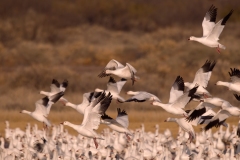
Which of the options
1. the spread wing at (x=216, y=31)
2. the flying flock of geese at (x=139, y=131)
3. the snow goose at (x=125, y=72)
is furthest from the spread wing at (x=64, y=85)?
the spread wing at (x=216, y=31)

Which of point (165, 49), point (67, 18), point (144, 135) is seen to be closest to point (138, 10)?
point (67, 18)

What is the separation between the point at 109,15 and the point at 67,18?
2722 mm

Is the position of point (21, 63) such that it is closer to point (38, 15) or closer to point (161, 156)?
point (38, 15)

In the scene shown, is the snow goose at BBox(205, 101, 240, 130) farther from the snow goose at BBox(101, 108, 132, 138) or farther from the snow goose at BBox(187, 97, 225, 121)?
the snow goose at BBox(101, 108, 132, 138)

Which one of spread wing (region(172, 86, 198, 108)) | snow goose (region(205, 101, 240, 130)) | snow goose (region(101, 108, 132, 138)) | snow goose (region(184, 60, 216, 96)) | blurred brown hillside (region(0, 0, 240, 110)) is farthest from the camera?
blurred brown hillside (region(0, 0, 240, 110))

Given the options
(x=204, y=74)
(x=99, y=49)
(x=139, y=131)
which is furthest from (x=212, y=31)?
(x=99, y=49)

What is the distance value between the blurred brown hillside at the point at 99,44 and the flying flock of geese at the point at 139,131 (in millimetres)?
6740

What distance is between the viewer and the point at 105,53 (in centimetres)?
3188

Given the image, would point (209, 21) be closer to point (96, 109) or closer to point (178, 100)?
point (178, 100)

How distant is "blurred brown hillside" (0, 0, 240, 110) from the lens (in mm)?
26241

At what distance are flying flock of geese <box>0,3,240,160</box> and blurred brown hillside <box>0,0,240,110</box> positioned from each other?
6740 millimetres

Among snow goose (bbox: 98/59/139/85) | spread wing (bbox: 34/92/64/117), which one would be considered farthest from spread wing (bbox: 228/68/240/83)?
spread wing (bbox: 34/92/64/117)

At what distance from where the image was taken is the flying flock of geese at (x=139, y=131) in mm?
12172

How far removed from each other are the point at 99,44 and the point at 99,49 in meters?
3.65
